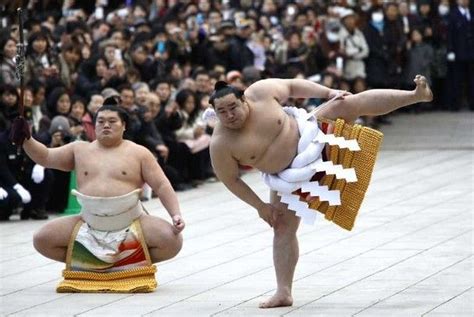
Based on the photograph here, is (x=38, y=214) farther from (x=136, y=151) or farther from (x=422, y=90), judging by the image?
(x=422, y=90)

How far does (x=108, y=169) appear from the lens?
23.7 ft

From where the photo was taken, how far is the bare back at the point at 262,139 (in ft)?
21.5

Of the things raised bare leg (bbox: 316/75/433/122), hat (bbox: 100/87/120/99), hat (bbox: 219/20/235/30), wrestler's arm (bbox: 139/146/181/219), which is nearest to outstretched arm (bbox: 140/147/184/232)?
wrestler's arm (bbox: 139/146/181/219)

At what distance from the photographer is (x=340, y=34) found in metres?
16.2

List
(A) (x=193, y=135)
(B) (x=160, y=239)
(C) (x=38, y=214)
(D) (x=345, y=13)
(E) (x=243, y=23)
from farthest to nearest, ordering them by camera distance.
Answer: (D) (x=345, y=13) → (E) (x=243, y=23) → (A) (x=193, y=135) → (C) (x=38, y=214) → (B) (x=160, y=239)

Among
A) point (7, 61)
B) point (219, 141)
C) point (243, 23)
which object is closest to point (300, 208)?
point (219, 141)

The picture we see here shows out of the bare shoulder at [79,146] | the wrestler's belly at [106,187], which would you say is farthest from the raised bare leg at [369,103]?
the bare shoulder at [79,146]

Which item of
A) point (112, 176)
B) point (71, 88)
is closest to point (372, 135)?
point (112, 176)

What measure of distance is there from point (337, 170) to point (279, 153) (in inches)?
10.3

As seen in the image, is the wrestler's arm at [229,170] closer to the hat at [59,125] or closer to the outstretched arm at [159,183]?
the outstretched arm at [159,183]

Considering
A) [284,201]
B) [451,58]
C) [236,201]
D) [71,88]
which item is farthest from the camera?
[451,58]

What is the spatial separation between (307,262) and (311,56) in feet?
25.5

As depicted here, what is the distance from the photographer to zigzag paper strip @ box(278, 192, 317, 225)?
656cm

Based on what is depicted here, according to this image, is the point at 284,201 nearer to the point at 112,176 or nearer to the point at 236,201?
the point at 112,176
